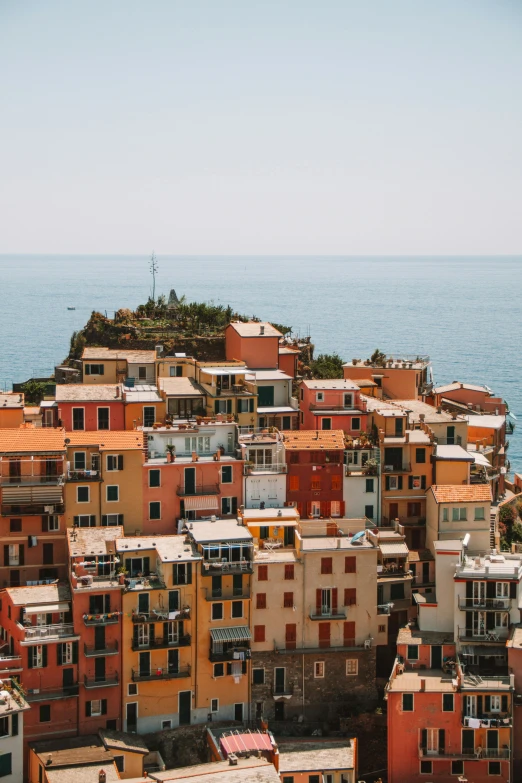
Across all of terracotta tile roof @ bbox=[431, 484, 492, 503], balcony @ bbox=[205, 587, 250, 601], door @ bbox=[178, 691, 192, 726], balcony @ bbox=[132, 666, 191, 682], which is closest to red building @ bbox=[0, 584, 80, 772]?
balcony @ bbox=[132, 666, 191, 682]

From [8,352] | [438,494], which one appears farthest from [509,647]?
[8,352]

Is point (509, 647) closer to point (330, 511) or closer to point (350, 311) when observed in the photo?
point (330, 511)

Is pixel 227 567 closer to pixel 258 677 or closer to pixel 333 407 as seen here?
pixel 258 677

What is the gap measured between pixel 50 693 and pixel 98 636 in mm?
2455

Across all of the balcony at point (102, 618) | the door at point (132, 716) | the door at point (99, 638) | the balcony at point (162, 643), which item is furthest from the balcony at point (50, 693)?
the balcony at point (162, 643)

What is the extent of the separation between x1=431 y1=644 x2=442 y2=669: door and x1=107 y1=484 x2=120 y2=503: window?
13.2m

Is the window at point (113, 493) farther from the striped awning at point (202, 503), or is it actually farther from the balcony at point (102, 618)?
the balcony at point (102, 618)

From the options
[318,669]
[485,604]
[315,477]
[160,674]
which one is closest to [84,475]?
[160,674]

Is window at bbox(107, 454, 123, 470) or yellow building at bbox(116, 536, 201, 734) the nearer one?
yellow building at bbox(116, 536, 201, 734)

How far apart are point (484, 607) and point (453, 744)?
491 cm

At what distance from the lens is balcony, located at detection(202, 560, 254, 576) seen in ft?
130

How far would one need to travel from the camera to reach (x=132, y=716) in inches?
1553

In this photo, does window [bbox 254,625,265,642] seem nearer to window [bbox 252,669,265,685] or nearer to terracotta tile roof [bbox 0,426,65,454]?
window [bbox 252,669,265,685]

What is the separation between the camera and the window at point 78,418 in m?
47.6
